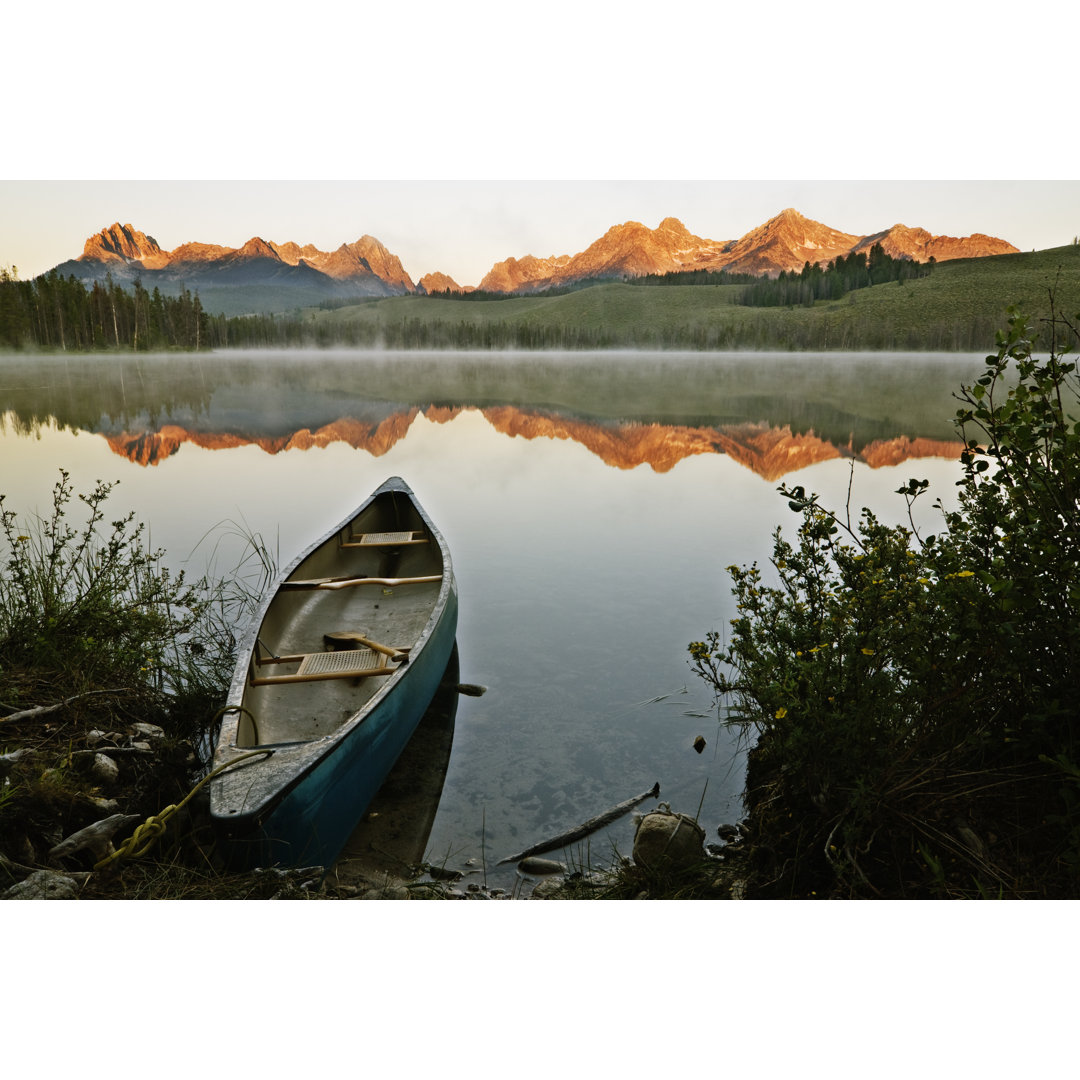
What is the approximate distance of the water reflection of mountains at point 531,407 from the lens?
14422 millimetres

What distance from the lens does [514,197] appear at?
22.5 m

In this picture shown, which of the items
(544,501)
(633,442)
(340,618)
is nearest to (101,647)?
(340,618)

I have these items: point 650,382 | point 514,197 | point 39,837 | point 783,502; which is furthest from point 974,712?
point 650,382

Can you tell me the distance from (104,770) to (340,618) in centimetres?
200

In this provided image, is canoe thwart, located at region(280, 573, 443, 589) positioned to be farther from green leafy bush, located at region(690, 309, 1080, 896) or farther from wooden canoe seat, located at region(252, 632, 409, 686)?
green leafy bush, located at region(690, 309, 1080, 896)

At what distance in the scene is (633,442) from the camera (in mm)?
15328

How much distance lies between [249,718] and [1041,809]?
2.90m

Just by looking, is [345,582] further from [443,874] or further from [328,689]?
[443,874]

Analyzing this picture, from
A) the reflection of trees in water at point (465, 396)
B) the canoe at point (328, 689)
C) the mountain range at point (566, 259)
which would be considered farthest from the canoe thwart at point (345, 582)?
the mountain range at point (566, 259)

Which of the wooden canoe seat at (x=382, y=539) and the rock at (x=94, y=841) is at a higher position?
the wooden canoe seat at (x=382, y=539)

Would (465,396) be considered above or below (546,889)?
above

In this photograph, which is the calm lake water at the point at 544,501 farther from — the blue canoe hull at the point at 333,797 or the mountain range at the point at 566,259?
the mountain range at the point at 566,259

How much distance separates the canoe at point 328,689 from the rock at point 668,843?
3.74 ft

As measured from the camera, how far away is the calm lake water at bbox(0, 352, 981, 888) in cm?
375
